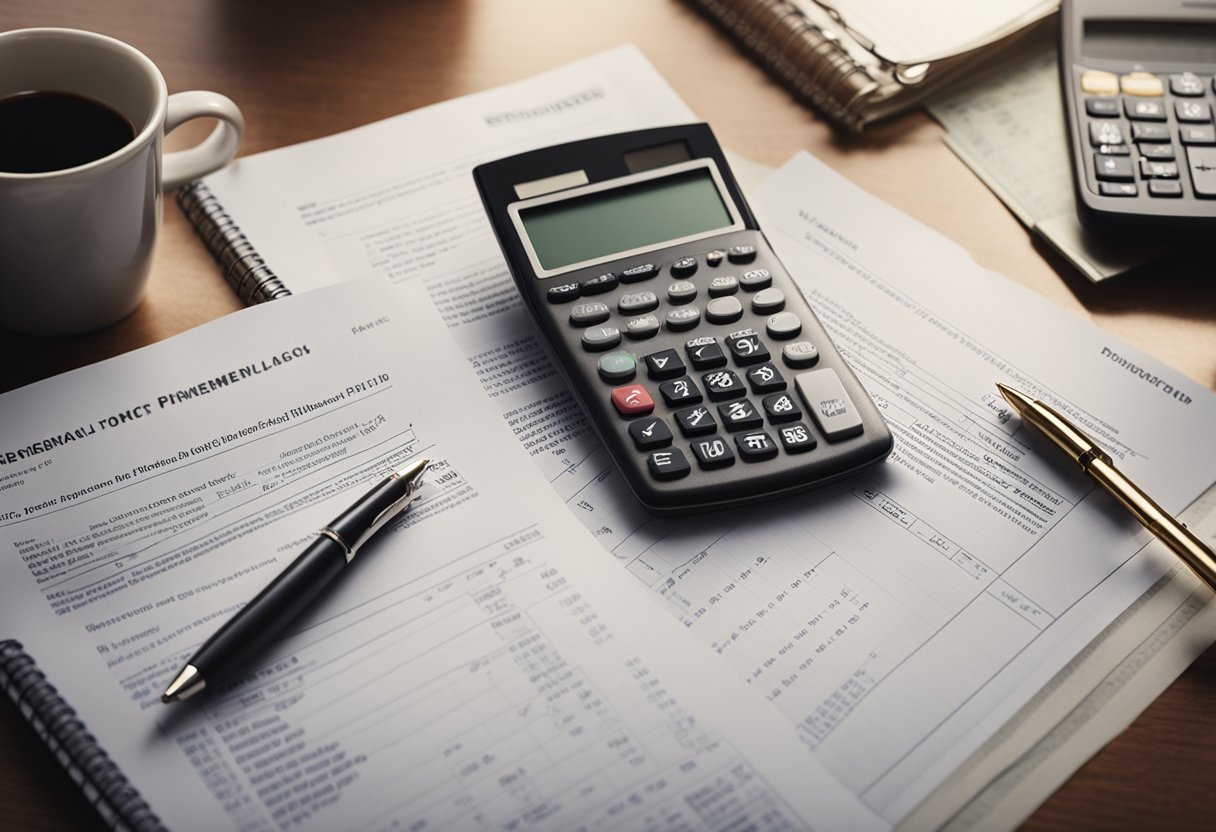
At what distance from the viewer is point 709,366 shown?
512mm

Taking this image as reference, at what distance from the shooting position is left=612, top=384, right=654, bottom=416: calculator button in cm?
49

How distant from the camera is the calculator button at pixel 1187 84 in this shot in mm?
645

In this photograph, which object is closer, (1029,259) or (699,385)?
(699,385)

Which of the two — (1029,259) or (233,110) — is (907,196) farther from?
(233,110)

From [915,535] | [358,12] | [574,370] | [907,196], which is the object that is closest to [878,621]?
[915,535]

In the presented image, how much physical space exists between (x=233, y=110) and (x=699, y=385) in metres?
0.28

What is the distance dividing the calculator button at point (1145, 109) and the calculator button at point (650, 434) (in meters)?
0.37

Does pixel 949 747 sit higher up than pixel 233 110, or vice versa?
pixel 233 110

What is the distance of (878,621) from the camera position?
462 mm

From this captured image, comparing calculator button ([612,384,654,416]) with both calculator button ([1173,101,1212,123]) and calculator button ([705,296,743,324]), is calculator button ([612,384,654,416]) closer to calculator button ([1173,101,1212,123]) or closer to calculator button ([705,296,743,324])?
calculator button ([705,296,743,324])

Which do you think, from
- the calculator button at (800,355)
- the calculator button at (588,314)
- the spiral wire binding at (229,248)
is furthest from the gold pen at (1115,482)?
Result: the spiral wire binding at (229,248)

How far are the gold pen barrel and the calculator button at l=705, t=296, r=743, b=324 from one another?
180 mm

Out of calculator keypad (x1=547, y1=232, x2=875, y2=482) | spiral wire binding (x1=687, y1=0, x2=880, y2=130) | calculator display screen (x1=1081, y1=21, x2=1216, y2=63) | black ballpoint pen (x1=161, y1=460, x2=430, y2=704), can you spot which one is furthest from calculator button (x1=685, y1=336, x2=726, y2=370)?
calculator display screen (x1=1081, y1=21, x2=1216, y2=63)

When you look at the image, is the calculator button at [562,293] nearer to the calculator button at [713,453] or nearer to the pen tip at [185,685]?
the calculator button at [713,453]
